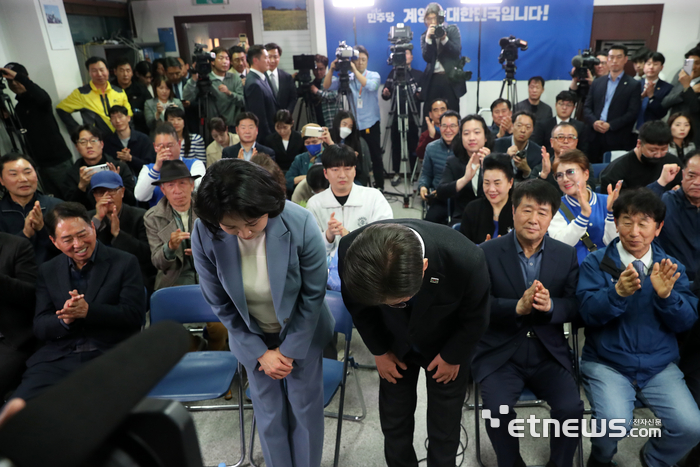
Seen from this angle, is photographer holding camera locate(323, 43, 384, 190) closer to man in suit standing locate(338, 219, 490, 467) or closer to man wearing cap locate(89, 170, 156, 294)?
man wearing cap locate(89, 170, 156, 294)

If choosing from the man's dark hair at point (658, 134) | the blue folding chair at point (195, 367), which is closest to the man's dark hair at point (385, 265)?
the blue folding chair at point (195, 367)

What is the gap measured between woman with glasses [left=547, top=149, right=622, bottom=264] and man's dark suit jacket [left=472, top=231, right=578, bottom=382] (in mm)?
512

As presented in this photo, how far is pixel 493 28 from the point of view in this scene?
5.81 meters

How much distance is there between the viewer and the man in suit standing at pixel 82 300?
2.18 metres

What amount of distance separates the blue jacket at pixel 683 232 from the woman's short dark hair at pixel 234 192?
7.66 feet

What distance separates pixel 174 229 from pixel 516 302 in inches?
75.3

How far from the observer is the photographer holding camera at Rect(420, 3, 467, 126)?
522 cm

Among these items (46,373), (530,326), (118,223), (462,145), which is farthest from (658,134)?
(46,373)

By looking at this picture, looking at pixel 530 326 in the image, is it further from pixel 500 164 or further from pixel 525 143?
pixel 525 143

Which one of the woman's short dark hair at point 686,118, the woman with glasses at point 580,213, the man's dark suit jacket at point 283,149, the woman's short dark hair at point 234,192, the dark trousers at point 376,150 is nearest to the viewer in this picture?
the woman's short dark hair at point 234,192

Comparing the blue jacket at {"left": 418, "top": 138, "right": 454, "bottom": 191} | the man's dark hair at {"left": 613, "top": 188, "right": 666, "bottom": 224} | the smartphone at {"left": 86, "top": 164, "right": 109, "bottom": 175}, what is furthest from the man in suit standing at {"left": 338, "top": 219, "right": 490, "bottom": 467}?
the smartphone at {"left": 86, "top": 164, "right": 109, "bottom": 175}

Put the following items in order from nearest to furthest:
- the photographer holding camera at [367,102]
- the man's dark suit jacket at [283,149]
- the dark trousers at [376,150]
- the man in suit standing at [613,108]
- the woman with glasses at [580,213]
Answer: the woman with glasses at [580,213] → the man's dark suit jacket at [283,149] → the man in suit standing at [613,108] → the photographer holding camera at [367,102] → the dark trousers at [376,150]

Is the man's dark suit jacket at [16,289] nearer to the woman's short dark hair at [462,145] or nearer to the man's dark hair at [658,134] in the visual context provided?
the woman's short dark hair at [462,145]

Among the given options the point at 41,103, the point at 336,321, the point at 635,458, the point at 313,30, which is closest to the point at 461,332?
the point at 336,321
